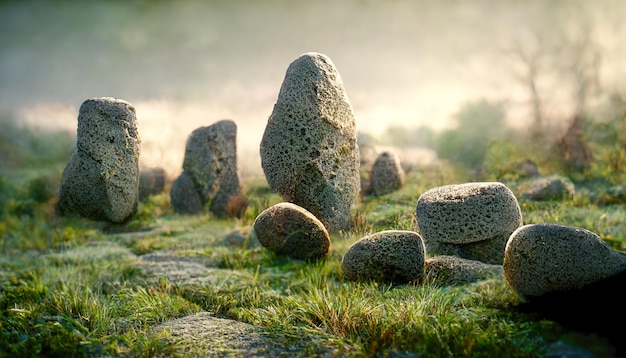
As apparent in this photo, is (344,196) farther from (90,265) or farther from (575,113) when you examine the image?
(575,113)

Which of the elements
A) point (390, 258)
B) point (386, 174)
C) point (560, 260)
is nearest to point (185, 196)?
point (386, 174)

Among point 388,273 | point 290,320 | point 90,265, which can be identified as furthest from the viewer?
point 90,265

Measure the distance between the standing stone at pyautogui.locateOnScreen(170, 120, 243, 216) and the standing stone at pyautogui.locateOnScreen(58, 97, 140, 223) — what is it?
6.57 m

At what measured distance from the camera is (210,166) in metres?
13.2

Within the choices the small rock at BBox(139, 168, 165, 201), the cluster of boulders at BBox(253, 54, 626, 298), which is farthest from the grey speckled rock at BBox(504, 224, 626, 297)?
the small rock at BBox(139, 168, 165, 201)

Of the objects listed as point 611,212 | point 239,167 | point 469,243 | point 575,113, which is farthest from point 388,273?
point 575,113

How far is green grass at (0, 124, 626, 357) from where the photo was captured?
14.0ft

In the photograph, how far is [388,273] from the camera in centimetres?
590

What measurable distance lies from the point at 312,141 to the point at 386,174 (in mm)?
5312

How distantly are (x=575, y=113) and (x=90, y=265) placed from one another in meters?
13.1

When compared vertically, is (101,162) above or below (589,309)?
above

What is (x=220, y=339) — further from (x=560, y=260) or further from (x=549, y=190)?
(x=549, y=190)

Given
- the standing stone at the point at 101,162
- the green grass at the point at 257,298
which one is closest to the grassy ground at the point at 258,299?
the green grass at the point at 257,298

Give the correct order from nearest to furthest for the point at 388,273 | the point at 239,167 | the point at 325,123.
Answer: the point at 388,273 → the point at 325,123 → the point at 239,167
